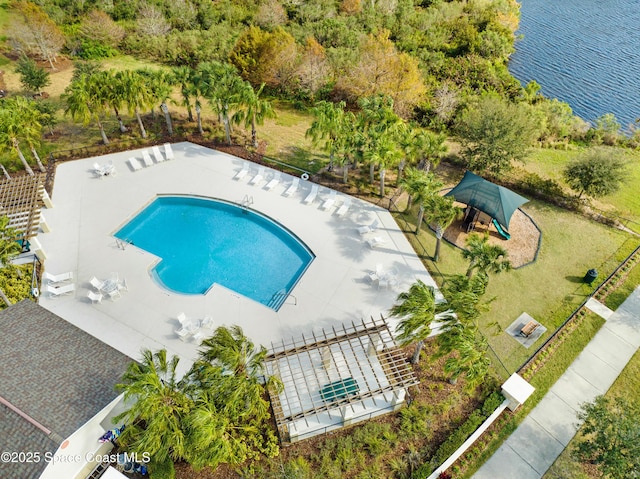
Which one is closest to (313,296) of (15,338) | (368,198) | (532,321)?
(368,198)

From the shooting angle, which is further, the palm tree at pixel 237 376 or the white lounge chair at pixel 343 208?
the white lounge chair at pixel 343 208

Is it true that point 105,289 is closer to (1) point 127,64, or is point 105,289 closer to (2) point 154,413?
(2) point 154,413

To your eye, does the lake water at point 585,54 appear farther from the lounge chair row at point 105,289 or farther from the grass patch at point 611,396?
→ the lounge chair row at point 105,289

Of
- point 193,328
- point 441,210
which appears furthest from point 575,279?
point 193,328

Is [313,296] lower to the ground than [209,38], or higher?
lower

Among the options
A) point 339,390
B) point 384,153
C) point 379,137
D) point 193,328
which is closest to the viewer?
point 339,390

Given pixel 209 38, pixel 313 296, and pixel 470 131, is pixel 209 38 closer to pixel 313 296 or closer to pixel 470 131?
pixel 470 131

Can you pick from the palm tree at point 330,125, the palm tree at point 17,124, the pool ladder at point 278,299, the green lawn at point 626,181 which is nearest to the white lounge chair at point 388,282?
the pool ladder at point 278,299
